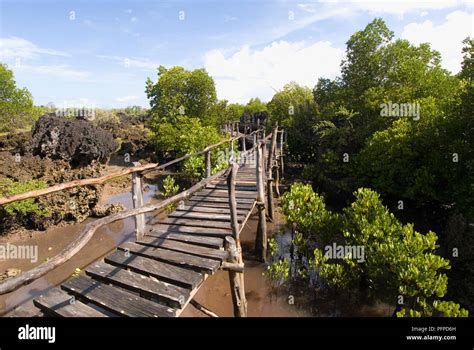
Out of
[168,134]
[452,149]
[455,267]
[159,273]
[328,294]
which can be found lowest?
[328,294]

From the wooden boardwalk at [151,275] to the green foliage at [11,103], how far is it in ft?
82.3

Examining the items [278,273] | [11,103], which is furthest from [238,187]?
[11,103]

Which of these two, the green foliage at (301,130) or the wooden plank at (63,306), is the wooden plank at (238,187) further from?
the green foliage at (301,130)

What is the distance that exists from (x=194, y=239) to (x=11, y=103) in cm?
2731

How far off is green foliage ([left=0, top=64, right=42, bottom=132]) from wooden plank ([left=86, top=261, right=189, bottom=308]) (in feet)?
84.1

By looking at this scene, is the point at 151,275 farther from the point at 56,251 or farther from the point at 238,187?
the point at 56,251

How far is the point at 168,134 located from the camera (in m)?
19.2

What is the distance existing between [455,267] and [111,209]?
11.7 metres

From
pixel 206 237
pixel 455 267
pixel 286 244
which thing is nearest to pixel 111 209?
pixel 286 244

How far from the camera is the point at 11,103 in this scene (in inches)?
986

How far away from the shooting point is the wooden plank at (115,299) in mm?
3592

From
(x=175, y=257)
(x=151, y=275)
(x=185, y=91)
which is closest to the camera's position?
(x=151, y=275)

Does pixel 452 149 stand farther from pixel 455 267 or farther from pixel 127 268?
pixel 127 268
